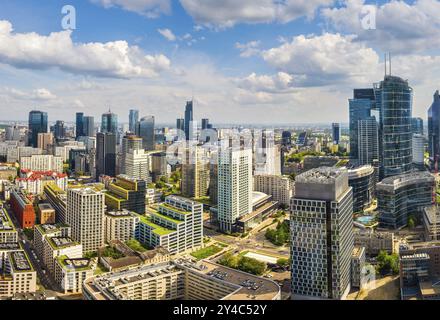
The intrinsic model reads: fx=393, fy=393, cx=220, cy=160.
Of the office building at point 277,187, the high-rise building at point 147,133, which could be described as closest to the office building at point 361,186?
the office building at point 277,187

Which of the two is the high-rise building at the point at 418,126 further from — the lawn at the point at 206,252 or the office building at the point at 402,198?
the lawn at the point at 206,252

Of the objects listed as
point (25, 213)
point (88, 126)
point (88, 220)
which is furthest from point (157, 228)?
point (88, 126)

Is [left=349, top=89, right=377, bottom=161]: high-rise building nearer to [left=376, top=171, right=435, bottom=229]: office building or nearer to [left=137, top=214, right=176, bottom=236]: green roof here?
[left=376, top=171, right=435, bottom=229]: office building

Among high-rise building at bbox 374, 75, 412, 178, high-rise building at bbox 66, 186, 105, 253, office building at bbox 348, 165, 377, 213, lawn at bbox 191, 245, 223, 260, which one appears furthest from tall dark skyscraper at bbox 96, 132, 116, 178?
high-rise building at bbox 374, 75, 412, 178

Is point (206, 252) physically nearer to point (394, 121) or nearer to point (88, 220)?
point (88, 220)
